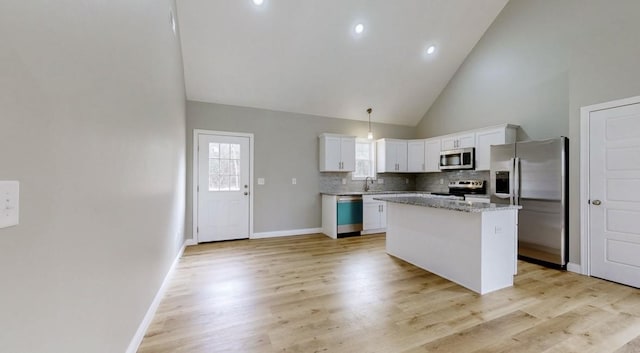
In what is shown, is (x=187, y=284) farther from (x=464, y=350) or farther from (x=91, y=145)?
(x=464, y=350)

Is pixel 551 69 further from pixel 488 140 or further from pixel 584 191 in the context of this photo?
pixel 584 191

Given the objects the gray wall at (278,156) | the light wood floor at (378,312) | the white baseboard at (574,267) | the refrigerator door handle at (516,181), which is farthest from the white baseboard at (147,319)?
the white baseboard at (574,267)

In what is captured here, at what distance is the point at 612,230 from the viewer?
3.08 meters

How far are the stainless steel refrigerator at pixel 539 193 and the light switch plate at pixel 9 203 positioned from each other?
4888 millimetres

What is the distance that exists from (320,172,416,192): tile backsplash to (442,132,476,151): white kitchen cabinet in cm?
137

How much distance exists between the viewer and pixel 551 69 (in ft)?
12.9

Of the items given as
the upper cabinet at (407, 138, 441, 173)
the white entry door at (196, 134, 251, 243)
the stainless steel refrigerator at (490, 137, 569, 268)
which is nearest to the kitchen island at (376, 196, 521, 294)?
the stainless steel refrigerator at (490, 137, 569, 268)

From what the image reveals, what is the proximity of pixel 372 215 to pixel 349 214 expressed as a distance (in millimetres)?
566

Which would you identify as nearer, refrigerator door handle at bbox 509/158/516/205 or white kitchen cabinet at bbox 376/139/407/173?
refrigerator door handle at bbox 509/158/516/205

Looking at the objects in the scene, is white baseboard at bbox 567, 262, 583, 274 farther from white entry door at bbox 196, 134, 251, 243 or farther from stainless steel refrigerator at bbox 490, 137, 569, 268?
white entry door at bbox 196, 134, 251, 243

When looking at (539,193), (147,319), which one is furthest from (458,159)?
(147,319)

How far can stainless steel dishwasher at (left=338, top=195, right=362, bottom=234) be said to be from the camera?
516 centimetres

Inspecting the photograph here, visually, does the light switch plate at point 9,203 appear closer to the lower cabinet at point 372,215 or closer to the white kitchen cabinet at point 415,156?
the lower cabinet at point 372,215

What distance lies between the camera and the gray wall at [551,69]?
308cm
